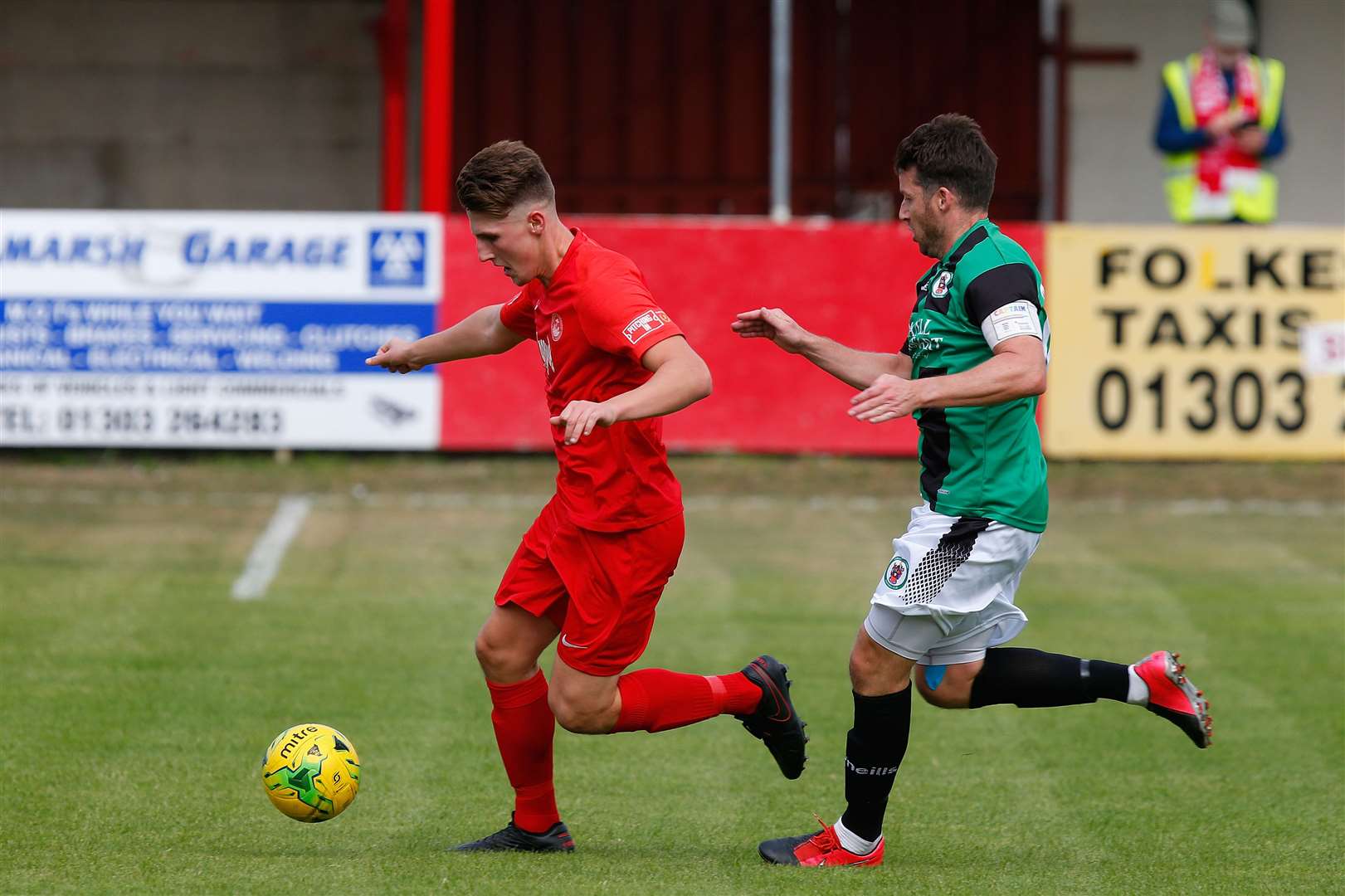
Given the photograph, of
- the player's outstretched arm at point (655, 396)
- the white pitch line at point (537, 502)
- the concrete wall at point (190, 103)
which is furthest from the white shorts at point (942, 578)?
the concrete wall at point (190, 103)

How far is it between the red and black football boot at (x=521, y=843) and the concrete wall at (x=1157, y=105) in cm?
1484

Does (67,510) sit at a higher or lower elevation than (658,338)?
lower

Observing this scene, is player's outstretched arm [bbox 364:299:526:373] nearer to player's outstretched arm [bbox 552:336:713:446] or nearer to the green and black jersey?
player's outstretched arm [bbox 552:336:713:446]

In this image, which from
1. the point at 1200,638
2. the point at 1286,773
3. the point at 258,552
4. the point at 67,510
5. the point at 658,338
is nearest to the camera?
the point at 658,338

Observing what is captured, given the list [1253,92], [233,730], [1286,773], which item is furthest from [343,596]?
[1253,92]

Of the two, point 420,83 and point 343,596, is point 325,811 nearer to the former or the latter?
point 343,596

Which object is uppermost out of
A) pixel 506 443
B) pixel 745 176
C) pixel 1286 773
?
pixel 745 176

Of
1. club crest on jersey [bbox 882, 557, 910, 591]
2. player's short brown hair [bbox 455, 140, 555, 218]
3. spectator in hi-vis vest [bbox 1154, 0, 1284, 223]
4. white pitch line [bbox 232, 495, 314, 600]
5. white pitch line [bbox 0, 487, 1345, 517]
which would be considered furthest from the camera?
spectator in hi-vis vest [bbox 1154, 0, 1284, 223]

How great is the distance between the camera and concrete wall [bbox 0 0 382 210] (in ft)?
63.5

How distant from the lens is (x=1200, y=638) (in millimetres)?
8719

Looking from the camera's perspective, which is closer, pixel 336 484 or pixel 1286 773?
pixel 1286 773

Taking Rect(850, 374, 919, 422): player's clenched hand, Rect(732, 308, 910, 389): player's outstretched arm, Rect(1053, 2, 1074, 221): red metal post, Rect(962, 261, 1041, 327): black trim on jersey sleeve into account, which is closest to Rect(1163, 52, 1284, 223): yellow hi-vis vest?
Rect(1053, 2, 1074, 221): red metal post

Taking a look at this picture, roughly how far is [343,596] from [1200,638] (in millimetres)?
4158

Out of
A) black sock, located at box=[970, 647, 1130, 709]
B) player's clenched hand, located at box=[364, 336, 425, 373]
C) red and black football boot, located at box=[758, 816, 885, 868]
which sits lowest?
red and black football boot, located at box=[758, 816, 885, 868]
